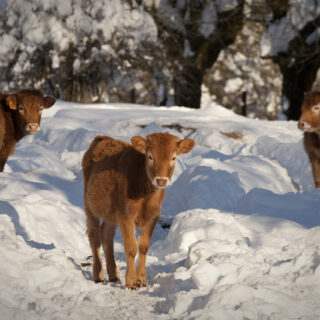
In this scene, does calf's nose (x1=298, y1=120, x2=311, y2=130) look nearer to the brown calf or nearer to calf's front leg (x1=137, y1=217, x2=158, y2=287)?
the brown calf

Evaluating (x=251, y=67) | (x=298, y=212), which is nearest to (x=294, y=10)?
(x=251, y=67)

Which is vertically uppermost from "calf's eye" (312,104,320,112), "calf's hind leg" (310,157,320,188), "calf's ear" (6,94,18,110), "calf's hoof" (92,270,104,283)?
"calf's ear" (6,94,18,110)

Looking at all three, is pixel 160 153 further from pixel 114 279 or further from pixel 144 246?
pixel 114 279

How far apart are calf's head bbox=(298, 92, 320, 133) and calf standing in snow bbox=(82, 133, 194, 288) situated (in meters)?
4.57

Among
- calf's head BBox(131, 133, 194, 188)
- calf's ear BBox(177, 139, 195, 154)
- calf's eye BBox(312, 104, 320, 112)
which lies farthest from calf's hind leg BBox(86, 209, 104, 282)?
calf's eye BBox(312, 104, 320, 112)

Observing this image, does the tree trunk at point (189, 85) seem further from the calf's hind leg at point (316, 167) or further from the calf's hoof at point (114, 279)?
the calf's hoof at point (114, 279)

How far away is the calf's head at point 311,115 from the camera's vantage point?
39.0 ft

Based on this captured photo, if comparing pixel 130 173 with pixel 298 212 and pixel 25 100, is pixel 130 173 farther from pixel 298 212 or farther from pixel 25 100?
pixel 25 100

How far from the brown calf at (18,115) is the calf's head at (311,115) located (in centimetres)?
390

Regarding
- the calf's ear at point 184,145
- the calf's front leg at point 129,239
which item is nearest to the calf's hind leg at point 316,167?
the calf's ear at point 184,145

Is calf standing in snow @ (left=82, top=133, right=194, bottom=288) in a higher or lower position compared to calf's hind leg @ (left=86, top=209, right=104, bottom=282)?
higher

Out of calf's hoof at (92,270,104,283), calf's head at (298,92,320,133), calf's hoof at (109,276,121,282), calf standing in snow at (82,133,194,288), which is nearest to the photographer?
calf standing in snow at (82,133,194,288)

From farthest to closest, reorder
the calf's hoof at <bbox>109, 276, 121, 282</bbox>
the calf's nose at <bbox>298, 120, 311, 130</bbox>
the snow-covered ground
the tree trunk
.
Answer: the tree trunk → the calf's nose at <bbox>298, 120, 311, 130</bbox> → the calf's hoof at <bbox>109, 276, 121, 282</bbox> → the snow-covered ground

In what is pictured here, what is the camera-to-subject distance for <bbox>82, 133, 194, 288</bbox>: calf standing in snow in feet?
23.8
